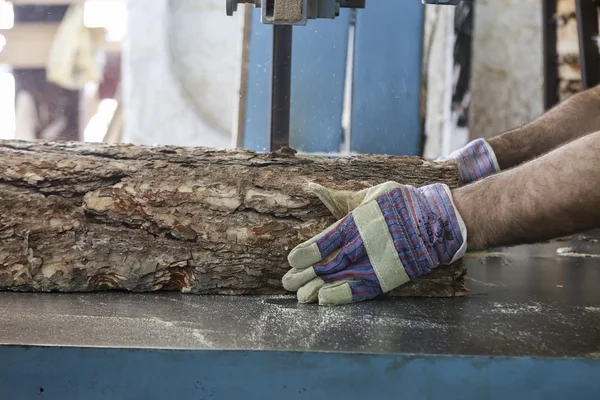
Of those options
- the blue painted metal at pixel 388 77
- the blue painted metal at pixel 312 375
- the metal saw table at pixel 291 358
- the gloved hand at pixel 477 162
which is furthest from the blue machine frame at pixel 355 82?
the blue painted metal at pixel 312 375

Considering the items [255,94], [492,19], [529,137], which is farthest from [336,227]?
[492,19]

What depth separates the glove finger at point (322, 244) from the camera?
1.14 meters

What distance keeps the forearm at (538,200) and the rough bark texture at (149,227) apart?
0.19 m

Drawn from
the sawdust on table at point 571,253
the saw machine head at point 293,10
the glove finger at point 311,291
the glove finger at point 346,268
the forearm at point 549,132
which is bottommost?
the sawdust on table at point 571,253

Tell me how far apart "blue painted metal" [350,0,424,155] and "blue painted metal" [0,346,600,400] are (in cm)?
198

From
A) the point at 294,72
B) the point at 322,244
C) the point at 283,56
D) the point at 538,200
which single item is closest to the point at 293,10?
the point at 283,56

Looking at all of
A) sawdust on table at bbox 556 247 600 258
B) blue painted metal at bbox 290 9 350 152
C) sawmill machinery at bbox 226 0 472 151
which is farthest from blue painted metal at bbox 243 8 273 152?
sawdust on table at bbox 556 247 600 258

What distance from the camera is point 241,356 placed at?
81 centimetres

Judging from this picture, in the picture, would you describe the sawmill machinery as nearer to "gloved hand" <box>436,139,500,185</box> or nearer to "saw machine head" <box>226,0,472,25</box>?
"saw machine head" <box>226,0,472,25</box>

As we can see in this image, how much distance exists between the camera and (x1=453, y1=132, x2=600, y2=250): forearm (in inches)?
39.7

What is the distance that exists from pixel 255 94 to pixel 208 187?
1.46 meters

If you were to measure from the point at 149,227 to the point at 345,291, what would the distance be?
0.46 meters

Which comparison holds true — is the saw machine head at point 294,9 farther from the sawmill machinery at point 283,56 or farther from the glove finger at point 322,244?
the glove finger at point 322,244

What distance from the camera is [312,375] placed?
81 centimetres
